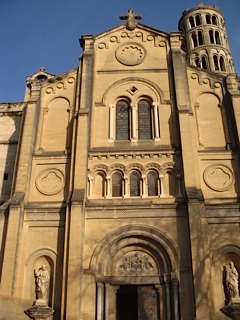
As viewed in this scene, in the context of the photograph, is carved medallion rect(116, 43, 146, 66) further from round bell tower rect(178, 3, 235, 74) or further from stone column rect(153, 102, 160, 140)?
round bell tower rect(178, 3, 235, 74)

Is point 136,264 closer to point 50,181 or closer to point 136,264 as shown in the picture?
point 136,264

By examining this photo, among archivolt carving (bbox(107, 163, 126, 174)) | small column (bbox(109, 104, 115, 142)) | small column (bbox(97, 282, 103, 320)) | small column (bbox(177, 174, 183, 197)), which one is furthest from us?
small column (bbox(109, 104, 115, 142))

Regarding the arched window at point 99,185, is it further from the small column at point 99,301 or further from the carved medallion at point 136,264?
the small column at point 99,301

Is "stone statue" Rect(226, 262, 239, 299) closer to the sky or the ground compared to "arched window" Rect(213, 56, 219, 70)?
closer to the ground

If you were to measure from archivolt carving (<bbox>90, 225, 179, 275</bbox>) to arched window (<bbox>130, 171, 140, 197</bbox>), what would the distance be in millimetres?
1839

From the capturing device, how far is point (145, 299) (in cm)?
1733

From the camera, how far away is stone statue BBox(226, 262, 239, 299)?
16.1 m

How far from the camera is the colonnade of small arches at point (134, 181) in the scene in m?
19.2

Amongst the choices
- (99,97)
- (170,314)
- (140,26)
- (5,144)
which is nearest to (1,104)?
(5,144)

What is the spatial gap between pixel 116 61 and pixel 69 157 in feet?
23.6

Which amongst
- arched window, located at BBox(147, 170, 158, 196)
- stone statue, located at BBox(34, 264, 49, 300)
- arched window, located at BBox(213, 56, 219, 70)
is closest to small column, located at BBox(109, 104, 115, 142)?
arched window, located at BBox(147, 170, 158, 196)

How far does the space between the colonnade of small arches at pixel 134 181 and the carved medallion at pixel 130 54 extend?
726 centimetres

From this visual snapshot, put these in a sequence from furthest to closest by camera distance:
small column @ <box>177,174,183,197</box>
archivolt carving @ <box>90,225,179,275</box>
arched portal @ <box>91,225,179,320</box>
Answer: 1. small column @ <box>177,174,183,197</box>
2. archivolt carving @ <box>90,225,179,275</box>
3. arched portal @ <box>91,225,179,320</box>

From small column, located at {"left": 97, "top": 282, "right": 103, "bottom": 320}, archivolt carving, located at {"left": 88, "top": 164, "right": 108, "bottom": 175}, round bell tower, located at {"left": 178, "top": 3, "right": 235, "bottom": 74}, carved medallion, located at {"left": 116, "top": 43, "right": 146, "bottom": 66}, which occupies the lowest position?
small column, located at {"left": 97, "top": 282, "right": 103, "bottom": 320}
